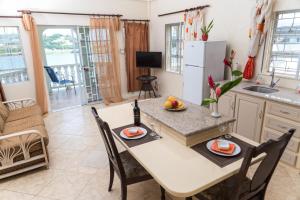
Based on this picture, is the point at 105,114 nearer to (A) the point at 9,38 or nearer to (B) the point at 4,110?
(B) the point at 4,110

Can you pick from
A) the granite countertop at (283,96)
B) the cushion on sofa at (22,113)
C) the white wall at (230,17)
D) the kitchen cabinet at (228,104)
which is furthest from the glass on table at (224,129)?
the cushion on sofa at (22,113)

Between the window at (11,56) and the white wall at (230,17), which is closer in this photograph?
the white wall at (230,17)

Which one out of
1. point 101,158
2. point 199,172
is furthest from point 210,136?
point 101,158

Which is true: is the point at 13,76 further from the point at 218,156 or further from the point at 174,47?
the point at 218,156

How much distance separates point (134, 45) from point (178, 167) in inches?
178

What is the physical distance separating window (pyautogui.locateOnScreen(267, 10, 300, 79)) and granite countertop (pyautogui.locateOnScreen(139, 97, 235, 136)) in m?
1.87

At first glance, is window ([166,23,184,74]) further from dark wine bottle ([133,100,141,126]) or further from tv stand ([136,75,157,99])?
dark wine bottle ([133,100,141,126])

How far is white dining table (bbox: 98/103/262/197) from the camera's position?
115 cm

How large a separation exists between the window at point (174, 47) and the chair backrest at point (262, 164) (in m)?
3.73

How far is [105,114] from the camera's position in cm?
224

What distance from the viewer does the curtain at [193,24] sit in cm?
396

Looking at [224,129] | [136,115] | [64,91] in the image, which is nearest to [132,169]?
[136,115]

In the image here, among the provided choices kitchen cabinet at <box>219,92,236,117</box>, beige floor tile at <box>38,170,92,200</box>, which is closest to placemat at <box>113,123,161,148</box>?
beige floor tile at <box>38,170,92,200</box>

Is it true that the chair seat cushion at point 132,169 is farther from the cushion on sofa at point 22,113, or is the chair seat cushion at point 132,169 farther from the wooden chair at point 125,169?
the cushion on sofa at point 22,113
